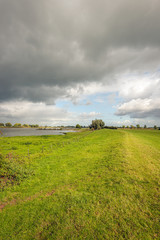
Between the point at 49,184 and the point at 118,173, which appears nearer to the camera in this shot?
the point at 49,184

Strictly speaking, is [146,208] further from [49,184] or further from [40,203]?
[49,184]

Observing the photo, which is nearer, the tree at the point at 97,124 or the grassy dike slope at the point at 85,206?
the grassy dike slope at the point at 85,206

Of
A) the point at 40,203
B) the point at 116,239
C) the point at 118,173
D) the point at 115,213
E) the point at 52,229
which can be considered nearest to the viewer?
the point at 116,239

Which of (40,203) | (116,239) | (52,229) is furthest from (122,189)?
(40,203)

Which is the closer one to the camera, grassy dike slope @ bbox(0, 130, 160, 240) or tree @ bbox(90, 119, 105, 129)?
grassy dike slope @ bbox(0, 130, 160, 240)

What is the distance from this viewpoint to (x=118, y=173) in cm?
1182

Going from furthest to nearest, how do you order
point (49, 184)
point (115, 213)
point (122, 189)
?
point (49, 184)
point (122, 189)
point (115, 213)

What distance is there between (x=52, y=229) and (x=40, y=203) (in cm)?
267

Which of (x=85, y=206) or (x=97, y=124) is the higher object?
(x=97, y=124)

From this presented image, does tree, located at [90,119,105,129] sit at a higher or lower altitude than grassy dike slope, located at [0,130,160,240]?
higher

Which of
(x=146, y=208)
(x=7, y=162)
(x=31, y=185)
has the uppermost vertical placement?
(x=7, y=162)

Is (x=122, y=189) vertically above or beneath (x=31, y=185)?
above

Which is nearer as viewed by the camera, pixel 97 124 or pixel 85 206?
pixel 85 206

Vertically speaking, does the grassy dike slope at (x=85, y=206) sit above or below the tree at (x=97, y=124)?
below
